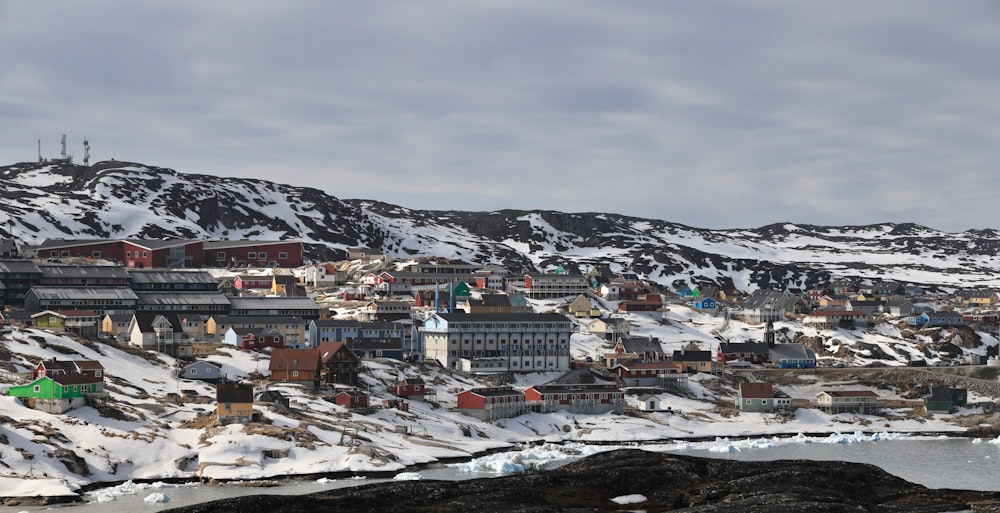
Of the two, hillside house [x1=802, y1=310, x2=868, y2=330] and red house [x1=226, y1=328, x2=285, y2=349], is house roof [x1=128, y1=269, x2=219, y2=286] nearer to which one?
red house [x1=226, y1=328, x2=285, y2=349]

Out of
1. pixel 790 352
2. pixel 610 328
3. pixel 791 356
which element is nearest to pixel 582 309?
pixel 610 328

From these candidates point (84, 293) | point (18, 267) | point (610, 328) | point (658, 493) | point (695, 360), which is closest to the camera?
point (658, 493)

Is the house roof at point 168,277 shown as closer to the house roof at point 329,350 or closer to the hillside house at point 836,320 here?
the house roof at point 329,350

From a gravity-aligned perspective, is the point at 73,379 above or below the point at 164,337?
below

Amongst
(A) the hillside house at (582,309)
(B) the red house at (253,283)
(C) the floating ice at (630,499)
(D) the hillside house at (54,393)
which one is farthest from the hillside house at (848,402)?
(B) the red house at (253,283)

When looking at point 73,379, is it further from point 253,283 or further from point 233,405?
point 253,283

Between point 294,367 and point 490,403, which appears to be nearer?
point 490,403
